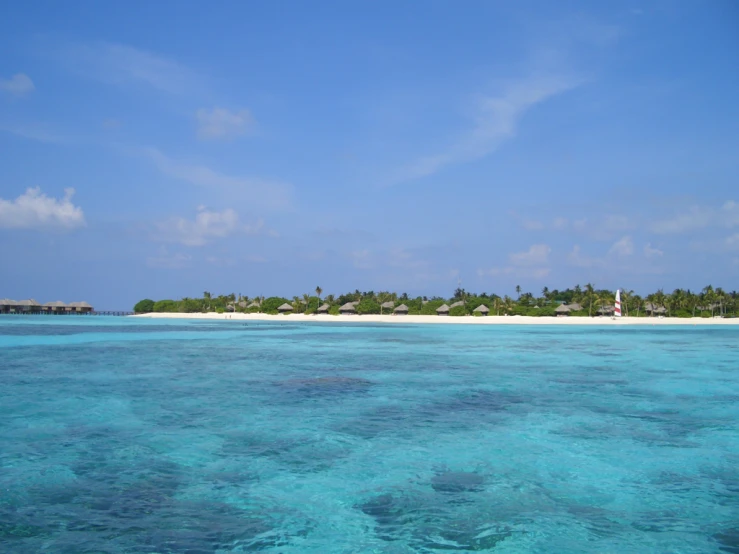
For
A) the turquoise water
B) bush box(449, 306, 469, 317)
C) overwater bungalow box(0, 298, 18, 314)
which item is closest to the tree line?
bush box(449, 306, 469, 317)

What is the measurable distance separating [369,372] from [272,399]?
5.95 metres

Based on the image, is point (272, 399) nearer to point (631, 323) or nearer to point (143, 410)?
point (143, 410)

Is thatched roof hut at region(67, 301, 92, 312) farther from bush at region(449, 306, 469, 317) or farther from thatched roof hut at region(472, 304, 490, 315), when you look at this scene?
thatched roof hut at region(472, 304, 490, 315)

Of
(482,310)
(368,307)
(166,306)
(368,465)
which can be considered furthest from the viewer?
(166,306)

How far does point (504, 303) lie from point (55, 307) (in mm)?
85040

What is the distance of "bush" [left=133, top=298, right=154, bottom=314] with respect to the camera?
125 metres

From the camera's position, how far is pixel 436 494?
6.96m

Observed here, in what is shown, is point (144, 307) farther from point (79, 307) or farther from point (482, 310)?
point (482, 310)

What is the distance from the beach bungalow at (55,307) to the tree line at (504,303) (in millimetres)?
19579

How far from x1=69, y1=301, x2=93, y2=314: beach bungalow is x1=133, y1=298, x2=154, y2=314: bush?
1195 cm

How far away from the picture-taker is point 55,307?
354 feet

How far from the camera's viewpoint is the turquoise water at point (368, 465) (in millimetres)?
5777

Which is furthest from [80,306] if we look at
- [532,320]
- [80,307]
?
[532,320]

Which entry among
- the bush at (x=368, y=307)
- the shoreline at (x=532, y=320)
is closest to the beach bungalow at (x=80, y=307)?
the shoreline at (x=532, y=320)
